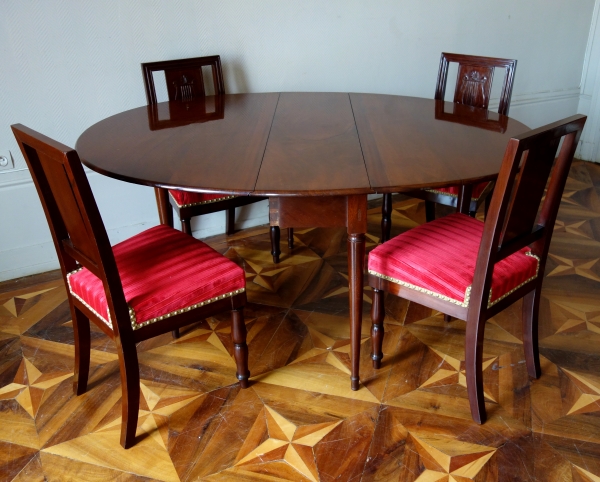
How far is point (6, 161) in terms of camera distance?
85.5 inches

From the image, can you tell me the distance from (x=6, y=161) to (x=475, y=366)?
1859 millimetres

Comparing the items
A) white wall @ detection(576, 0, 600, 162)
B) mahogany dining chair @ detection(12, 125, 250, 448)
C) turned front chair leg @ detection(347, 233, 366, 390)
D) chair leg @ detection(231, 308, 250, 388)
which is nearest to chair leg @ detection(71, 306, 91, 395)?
mahogany dining chair @ detection(12, 125, 250, 448)

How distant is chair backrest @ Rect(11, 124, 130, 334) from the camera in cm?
116

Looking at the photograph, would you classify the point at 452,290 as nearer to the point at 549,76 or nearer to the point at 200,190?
the point at 200,190

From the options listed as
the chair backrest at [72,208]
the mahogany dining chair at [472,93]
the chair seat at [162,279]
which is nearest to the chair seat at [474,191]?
the mahogany dining chair at [472,93]

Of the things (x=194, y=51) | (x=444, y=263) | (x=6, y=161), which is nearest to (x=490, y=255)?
(x=444, y=263)

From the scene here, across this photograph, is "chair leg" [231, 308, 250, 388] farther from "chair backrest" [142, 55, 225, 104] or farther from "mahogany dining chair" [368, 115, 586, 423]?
"chair backrest" [142, 55, 225, 104]

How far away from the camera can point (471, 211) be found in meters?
2.03

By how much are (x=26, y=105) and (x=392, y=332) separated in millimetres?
1614

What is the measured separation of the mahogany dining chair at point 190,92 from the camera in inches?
79.8

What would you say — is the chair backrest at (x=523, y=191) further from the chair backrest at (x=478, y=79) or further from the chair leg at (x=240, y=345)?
the chair backrest at (x=478, y=79)

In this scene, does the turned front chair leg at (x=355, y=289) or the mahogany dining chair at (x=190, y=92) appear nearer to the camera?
the turned front chair leg at (x=355, y=289)

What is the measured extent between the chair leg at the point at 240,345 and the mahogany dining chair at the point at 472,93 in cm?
91

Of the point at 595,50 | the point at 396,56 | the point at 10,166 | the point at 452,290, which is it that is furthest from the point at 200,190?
the point at 595,50
